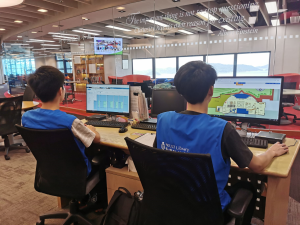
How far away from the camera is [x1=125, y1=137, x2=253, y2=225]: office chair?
34.5 inches

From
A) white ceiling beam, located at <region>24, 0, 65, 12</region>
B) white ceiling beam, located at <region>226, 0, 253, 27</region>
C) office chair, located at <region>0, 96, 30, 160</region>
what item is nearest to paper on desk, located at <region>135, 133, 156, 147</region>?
office chair, located at <region>0, 96, 30, 160</region>

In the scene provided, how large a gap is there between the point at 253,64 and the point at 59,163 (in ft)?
18.8

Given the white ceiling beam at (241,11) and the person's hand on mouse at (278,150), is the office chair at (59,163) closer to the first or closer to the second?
the person's hand on mouse at (278,150)

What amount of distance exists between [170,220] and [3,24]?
9442 mm

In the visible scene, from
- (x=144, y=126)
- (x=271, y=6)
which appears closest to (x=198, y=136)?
(x=144, y=126)

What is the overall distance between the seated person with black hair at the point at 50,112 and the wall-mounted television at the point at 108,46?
573 cm

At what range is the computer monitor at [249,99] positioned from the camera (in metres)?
1.80

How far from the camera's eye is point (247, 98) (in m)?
1.88

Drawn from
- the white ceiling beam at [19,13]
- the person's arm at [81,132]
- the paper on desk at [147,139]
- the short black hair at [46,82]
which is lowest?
the paper on desk at [147,139]

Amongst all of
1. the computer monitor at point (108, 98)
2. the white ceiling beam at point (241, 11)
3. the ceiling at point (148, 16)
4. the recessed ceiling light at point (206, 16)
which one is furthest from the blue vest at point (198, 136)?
the recessed ceiling light at point (206, 16)

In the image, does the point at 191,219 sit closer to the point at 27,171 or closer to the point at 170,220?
the point at 170,220

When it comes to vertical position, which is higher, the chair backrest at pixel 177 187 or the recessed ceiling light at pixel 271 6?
the recessed ceiling light at pixel 271 6

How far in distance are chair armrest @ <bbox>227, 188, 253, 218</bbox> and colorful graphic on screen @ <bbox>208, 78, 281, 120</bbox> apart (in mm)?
915

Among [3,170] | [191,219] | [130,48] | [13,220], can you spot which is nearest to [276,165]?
[191,219]
